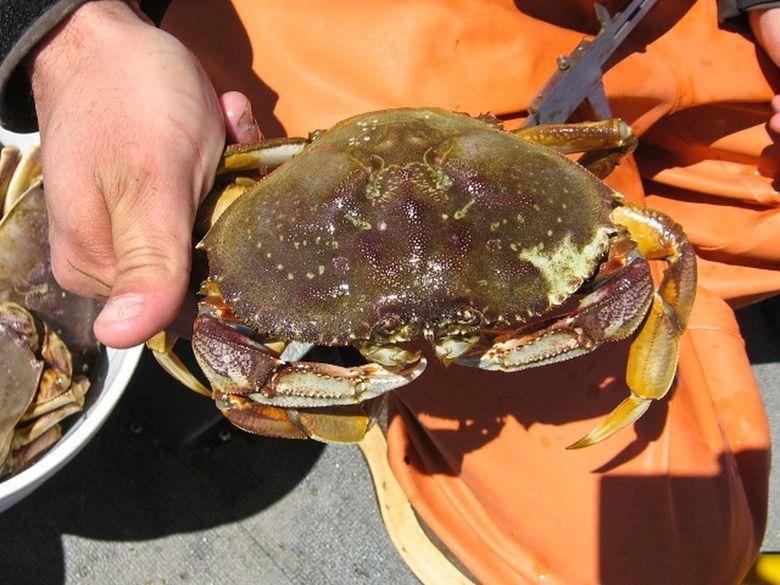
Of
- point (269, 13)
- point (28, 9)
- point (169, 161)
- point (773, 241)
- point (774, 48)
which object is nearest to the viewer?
point (169, 161)

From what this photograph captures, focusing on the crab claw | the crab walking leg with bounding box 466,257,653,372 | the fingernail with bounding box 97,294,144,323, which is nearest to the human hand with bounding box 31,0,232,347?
the fingernail with bounding box 97,294,144,323

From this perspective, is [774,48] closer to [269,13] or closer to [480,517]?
[269,13]

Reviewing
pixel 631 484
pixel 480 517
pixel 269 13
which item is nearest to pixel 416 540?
pixel 480 517

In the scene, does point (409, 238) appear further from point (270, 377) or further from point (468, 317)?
point (270, 377)

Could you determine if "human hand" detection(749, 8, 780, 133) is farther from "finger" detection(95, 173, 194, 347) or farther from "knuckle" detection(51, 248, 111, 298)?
"knuckle" detection(51, 248, 111, 298)

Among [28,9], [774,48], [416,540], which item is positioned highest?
[774,48]

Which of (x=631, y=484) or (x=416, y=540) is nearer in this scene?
(x=631, y=484)
